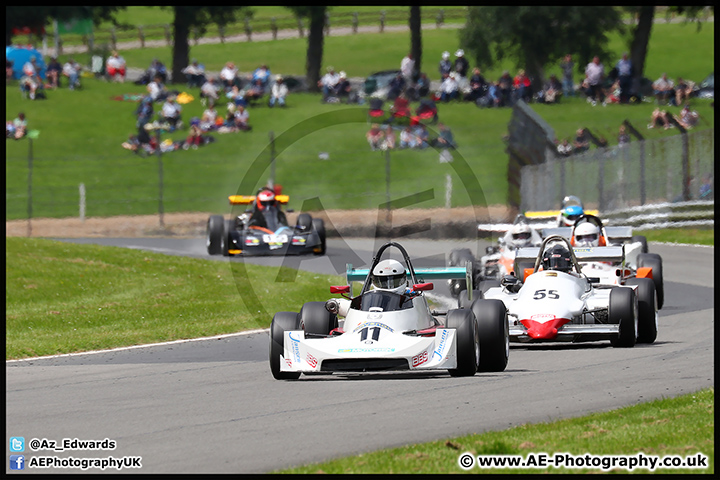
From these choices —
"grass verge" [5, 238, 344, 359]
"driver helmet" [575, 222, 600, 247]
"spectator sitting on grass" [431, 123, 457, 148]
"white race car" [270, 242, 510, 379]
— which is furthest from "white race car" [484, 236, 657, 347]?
"spectator sitting on grass" [431, 123, 457, 148]

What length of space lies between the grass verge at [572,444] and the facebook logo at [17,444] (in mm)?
2075

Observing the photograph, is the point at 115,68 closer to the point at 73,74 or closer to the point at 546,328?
the point at 73,74

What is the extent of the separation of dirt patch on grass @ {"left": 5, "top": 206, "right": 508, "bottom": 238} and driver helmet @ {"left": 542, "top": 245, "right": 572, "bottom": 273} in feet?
52.9

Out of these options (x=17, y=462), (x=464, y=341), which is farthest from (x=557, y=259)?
(x=17, y=462)

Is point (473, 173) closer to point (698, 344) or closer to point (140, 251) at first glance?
point (140, 251)

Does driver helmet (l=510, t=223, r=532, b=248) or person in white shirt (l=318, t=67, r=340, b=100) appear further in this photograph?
person in white shirt (l=318, t=67, r=340, b=100)

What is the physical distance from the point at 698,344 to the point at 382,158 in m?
20.5

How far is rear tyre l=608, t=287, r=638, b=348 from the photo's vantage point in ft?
43.0

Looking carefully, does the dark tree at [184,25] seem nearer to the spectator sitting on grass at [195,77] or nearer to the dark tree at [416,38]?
the spectator sitting on grass at [195,77]

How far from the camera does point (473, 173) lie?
34.2 meters

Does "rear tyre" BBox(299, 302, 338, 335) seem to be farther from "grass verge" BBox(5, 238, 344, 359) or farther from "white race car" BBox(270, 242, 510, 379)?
"grass verge" BBox(5, 238, 344, 359)

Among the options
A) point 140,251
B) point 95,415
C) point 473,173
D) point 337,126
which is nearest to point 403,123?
point 337,126

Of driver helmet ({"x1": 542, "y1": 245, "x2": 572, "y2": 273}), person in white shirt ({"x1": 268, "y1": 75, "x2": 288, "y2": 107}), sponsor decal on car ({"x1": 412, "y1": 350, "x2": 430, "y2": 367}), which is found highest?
person in white shirt ({"x1": 268, "y1": 75, "x2": 288, "y2": 107})

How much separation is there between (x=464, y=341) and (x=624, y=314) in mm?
2905
